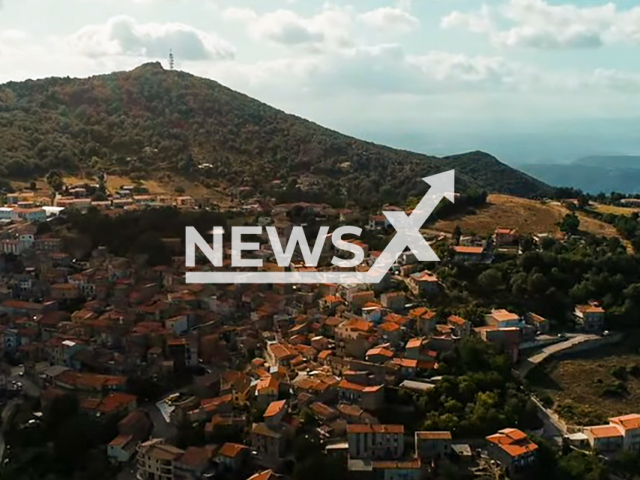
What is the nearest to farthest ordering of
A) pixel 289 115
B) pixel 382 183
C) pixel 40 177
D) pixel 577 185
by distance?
pixel 40 177 → pixel 382 183 → pixel 289 115 → pixel 577 185

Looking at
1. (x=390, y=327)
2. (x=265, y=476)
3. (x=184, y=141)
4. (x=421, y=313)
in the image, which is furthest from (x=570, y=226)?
(x=184, y=141)

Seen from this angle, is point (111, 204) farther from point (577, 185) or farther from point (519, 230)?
point (577, 185)

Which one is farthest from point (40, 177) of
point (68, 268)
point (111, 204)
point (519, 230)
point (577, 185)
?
point (577, 185)

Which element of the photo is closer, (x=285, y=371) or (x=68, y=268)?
(x=285, y=371)

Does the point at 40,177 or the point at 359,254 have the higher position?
the point at 40,177

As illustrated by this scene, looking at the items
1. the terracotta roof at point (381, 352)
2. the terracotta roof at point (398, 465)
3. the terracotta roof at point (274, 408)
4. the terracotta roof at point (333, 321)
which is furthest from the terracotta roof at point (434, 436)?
the terracotta roof at point (333, 321)

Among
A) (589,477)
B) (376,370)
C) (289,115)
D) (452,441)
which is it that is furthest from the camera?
(289,115)

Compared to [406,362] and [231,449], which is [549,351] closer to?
[406,362]

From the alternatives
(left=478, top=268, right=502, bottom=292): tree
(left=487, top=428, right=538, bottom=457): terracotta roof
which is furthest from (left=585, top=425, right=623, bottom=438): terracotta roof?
(left=478, top=268, right=502, bottom=292): tree
